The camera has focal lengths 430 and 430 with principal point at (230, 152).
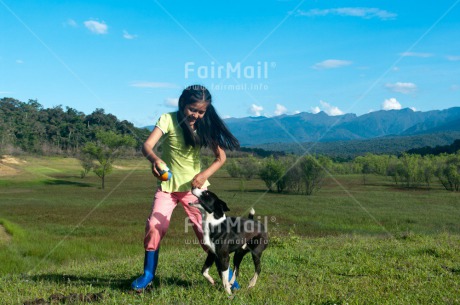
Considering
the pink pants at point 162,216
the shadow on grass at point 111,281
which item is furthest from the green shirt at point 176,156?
the shadow on grass at point 111,281

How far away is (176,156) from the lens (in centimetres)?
655

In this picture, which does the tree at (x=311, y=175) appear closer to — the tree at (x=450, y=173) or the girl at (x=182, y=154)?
the tree at (x=450, y=173)

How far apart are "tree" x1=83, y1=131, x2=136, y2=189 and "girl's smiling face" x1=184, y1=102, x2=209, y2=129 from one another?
70690mm

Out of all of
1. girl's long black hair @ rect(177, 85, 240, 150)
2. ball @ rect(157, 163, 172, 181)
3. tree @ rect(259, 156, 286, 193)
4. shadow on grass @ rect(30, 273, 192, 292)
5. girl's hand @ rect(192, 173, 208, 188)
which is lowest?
tree @ rect(259, 156, 286, 193)

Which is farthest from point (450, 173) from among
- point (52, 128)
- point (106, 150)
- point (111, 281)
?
point (52, 128)

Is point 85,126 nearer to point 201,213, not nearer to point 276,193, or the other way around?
point 276,193

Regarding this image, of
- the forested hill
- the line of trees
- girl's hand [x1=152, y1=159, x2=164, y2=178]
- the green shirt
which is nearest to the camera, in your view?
girl's hand [x1=152, y1=159, x2=164, y2=178]

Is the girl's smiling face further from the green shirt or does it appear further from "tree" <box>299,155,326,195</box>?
"tree" <box>299,155,326,195</box>

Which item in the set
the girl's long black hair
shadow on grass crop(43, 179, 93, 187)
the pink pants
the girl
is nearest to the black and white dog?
the girl

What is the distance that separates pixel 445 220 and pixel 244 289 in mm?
33183

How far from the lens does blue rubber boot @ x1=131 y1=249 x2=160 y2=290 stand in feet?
20.3

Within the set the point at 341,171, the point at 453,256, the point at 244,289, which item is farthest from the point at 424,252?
the point at 341,171

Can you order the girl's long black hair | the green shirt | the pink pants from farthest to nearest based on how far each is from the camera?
the girl's long black hair → the green shirt → the pink pants

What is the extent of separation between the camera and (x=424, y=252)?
9.46m
